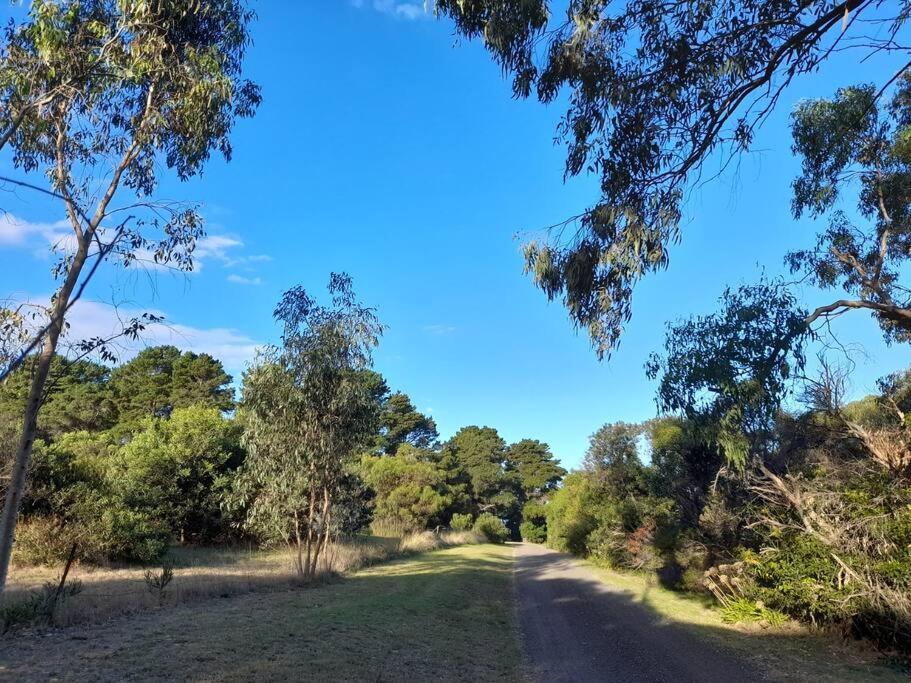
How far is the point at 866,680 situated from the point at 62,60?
40.1 feet

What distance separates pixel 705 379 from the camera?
8047 millimetres

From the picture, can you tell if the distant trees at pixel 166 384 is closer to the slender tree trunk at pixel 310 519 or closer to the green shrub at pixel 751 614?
the slender tree trunk at pixel 310 519

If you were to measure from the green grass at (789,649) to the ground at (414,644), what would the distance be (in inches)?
1.1

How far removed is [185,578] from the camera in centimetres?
1361

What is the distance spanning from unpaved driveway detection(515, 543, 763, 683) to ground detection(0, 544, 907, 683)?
0.09 feet

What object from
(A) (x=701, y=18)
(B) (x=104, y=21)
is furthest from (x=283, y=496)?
(A) (x=701, y=18)

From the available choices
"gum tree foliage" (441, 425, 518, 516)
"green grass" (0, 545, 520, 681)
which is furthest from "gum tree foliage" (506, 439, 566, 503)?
"green grass" (0, 545, 520, 681)

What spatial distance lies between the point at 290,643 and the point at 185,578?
762 cm

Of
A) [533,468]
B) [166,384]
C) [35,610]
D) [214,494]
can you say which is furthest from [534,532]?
[35,610]

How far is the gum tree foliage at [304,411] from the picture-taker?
15070 millimetres

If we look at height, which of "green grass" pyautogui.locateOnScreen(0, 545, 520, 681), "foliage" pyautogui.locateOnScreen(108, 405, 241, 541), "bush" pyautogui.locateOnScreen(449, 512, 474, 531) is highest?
"foliage" pyautogui.locateOnScreen(108, 405, 241, 541)

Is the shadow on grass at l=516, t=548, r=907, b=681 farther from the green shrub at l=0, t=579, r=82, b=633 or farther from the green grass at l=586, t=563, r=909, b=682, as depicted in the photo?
the green shrub at l=0, t=579, r=82, b=633

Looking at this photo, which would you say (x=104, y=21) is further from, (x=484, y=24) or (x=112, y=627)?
(x=112, y=627)

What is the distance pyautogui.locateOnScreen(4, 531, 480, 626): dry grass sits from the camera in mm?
9430
